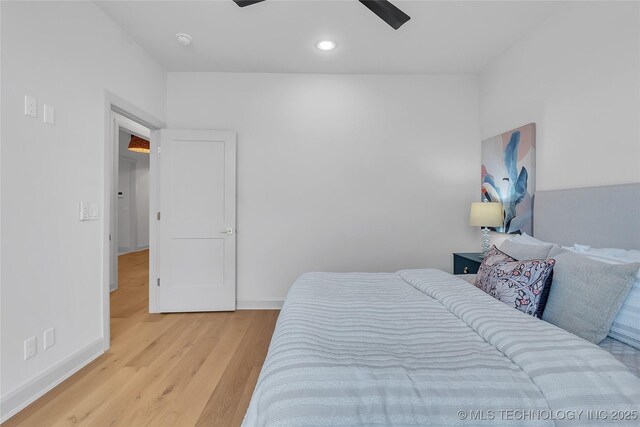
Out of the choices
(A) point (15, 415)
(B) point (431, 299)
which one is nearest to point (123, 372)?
(A) point (15, 415)

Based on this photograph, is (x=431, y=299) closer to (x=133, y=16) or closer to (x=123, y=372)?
(x=123, y=372)

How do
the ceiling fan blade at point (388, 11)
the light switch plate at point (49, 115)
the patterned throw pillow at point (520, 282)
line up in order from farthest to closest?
1. the light switch plate at point (49, 115)
2. the ceiling fan blade at point (388, 11)
3. the patterned throw pillow at point (520, 282)

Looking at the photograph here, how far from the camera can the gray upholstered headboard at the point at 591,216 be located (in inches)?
67.6

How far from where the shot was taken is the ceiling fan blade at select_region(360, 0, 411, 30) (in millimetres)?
1778

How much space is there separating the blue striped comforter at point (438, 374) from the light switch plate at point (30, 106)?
6.23 feet

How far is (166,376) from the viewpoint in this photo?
2068 mm

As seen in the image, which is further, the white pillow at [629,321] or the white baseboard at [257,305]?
the white baseboard at [257,305]

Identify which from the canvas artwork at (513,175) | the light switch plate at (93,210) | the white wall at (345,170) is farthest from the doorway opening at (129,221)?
the canvas artwork at (513,175)

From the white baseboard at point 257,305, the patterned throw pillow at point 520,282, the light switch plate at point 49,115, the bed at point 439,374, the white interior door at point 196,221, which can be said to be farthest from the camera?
the white baseboard at point 257,305

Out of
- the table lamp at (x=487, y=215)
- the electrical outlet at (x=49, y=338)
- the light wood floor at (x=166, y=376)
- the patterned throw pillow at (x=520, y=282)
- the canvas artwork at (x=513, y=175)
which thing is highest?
the canvas artwork at (x=513, y=175)

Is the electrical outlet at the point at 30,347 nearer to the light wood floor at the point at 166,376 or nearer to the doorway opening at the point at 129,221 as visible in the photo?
the light wood floor at the point at 166,376

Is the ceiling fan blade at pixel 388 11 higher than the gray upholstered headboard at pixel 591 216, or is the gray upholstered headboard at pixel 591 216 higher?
the ceiling fan blade at pixel 388 11

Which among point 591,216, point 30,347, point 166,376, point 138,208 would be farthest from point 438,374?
point 138,208

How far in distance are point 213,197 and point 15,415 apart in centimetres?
215
